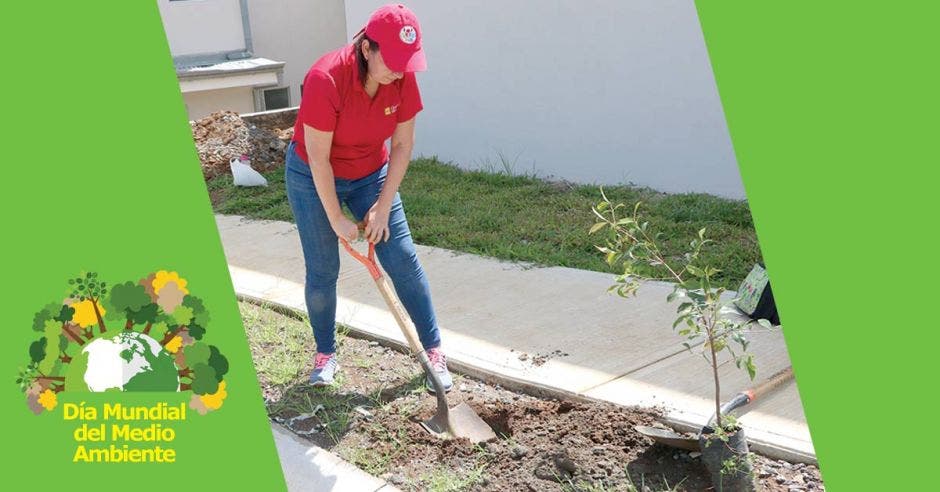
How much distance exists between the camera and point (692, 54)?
7.83 metres

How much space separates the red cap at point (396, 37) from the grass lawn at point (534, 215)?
2626mm

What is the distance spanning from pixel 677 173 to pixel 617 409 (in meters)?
4.55

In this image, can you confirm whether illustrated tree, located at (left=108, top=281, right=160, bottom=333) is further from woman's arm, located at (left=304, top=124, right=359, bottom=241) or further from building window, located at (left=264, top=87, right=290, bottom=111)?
building window, located at (left=264, top=87, right=290, bottom=111)

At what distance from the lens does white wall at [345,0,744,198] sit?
25.9ft

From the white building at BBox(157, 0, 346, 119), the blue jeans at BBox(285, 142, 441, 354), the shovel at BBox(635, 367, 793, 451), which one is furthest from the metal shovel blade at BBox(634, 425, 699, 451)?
the white building at BBox(157, 0, 346, 119)

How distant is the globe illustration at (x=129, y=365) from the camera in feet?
9.66

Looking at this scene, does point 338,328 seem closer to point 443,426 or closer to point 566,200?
point 443,426

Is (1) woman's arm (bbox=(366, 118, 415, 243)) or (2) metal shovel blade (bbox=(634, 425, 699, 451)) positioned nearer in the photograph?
(2) metal shovel blade (bbox=(634, 425, 699, 451))

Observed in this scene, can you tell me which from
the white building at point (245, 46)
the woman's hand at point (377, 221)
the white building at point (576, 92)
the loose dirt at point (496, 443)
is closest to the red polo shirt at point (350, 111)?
the woman's hand at point (377, 221)

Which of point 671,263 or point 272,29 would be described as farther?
point 272,29

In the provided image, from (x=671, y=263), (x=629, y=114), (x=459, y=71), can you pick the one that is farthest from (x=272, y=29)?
(x=671, y=263)

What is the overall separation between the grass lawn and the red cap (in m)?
2.63

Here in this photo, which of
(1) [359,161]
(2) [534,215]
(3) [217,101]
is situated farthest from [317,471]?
(3) [217,101]

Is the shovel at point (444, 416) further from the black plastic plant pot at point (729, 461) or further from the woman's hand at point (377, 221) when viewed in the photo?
the black plastic plant pot at point (729, 461)
